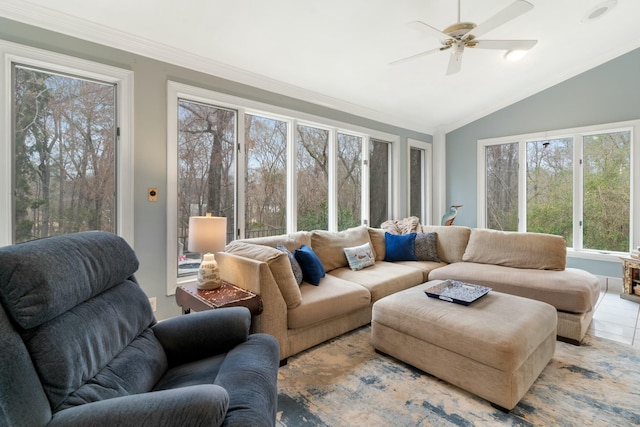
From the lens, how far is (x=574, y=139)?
15.0 feet

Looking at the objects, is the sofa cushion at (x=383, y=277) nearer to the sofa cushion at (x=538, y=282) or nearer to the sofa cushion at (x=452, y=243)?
the sofa cushion at (x=538, y=282)

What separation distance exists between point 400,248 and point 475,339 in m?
2.11

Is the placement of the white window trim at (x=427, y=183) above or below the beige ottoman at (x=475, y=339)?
above

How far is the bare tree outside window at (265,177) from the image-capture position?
358cm

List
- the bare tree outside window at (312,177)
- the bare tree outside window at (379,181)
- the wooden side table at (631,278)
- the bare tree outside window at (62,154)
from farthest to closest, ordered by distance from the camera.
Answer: the bare tree outside window at (379,181) < the bare tree outside window at (312,177) < the wooden side table at (631,278) < the bare tree outside window at (62,154)

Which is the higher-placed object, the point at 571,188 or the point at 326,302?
the point at 571,188

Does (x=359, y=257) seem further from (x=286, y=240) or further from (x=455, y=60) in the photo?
(x=455, y=60)

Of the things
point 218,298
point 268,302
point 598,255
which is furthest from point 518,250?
point 218,298

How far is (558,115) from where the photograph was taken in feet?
15.5

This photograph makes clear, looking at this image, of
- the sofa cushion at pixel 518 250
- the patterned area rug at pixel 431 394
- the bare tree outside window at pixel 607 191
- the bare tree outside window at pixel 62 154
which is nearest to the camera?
the patterned area rug at pixel 431 394

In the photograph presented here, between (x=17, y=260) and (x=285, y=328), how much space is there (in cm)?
163

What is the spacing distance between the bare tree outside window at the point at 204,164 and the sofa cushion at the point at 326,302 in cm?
126

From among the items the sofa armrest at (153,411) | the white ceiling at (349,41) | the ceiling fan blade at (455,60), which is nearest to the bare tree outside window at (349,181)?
the white ceiling at (349,41)

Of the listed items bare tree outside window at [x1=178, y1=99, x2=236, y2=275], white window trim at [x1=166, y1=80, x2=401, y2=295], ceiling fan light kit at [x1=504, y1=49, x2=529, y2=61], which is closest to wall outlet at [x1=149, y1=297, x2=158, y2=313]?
white window trim at [x1=166, y1=80, x2=401, y2=295]
